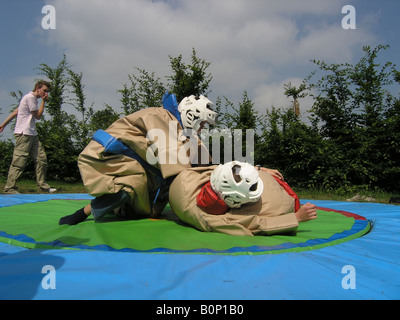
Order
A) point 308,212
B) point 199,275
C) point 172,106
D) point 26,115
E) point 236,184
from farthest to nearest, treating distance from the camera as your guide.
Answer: point 26,115, point 172,106, point 308,212, point 236,184, point 199,275

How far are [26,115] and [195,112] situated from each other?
3.55 meters

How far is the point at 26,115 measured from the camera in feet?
16.5

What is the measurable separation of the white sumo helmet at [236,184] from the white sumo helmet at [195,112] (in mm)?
630

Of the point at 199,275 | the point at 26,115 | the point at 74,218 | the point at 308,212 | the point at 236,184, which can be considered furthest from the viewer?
the point at 26,115

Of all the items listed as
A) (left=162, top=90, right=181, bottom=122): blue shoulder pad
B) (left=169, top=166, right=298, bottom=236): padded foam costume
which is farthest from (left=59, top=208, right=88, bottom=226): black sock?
(left=162, top=90, right=181, bottom=122): blue shoulder pad

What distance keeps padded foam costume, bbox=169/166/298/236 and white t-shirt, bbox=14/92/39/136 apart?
3.60 metres

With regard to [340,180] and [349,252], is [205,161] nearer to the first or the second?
[349,252]

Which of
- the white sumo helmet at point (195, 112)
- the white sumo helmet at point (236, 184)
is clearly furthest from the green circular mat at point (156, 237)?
the white sumo helmet at point (195, 112)

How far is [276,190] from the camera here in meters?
2.34

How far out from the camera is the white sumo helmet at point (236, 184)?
2.04 metres

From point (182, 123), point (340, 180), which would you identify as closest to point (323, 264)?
point (182, 123)

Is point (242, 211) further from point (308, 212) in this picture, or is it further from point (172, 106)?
point (172, 106)

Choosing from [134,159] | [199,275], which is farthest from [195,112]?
[199,275]
